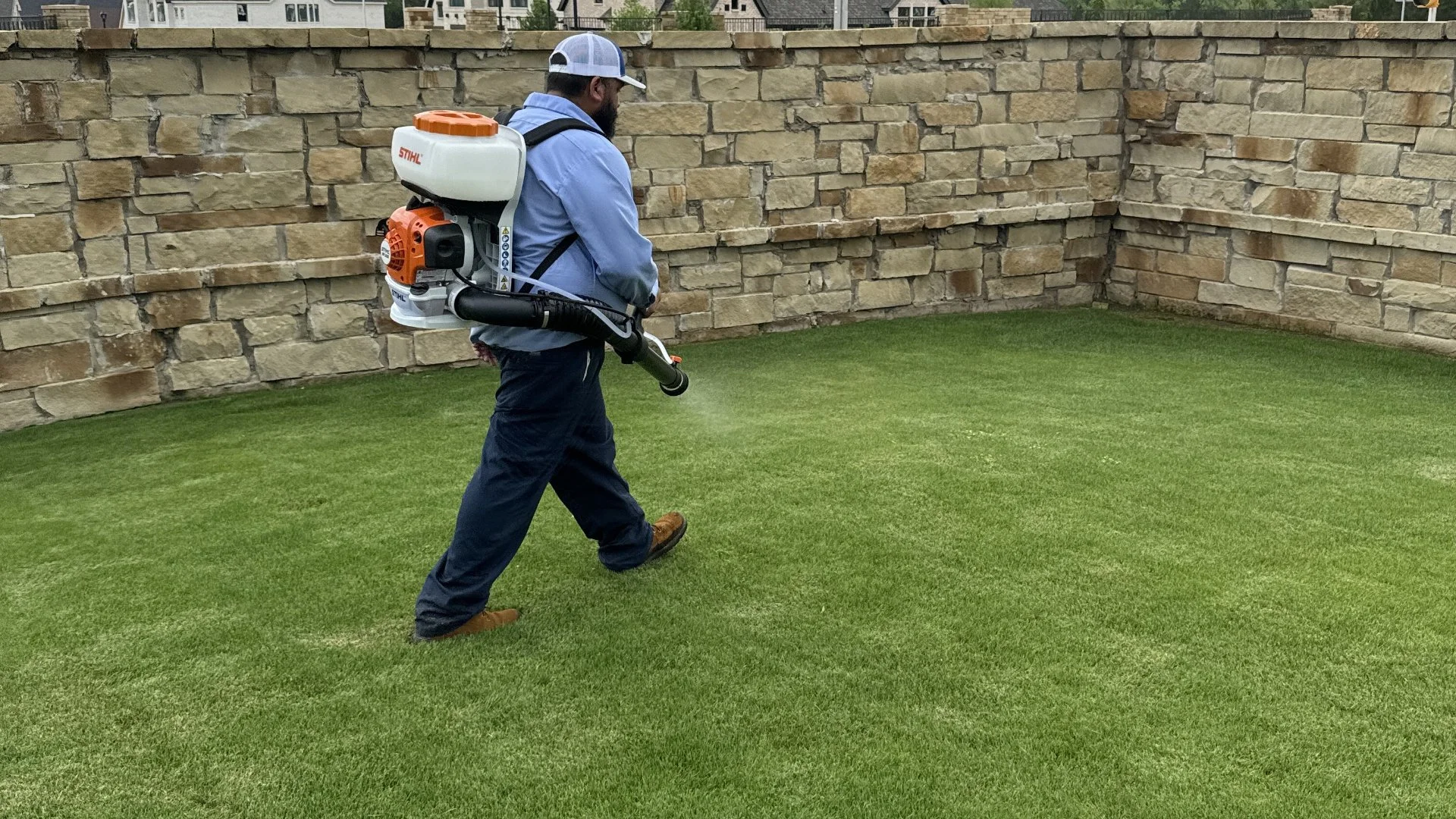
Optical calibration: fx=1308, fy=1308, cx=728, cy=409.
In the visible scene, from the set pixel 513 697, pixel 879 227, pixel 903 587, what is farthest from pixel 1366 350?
pixel 513 697

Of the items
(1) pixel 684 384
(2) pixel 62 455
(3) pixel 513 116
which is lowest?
(2) pixel 62 455

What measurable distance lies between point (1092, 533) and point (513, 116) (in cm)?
265

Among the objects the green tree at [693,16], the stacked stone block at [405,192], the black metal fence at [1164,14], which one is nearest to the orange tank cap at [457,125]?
the stacked stone block at [405,192]

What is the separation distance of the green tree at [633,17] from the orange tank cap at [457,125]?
43.2 metres

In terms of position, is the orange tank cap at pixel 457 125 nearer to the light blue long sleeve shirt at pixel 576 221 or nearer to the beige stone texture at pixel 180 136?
the light blue long sleeve shirt at pixel 576 221

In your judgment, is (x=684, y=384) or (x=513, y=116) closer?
(x=513, y=116)

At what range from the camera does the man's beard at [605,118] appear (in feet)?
13.9

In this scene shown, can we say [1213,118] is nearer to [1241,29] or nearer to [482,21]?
[1241,29]

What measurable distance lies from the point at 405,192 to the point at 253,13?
62758 millimetres

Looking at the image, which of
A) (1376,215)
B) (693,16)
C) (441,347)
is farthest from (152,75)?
(693,16)

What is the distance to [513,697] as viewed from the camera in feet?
12.4

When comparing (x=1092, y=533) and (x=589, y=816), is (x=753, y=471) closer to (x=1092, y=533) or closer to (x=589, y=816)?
(x=1092, y=533)

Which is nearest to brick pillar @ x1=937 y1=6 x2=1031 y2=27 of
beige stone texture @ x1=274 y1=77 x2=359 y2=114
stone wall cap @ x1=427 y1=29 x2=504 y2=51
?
stone wall cap @ x1=427 y1=29 x2=504 y2=51

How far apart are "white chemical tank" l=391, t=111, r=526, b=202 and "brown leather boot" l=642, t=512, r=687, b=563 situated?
4.99ft
